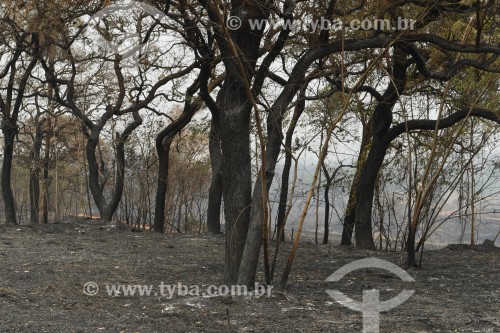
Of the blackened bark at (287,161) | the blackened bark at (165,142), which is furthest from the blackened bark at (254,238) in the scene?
the blackened bark at (165,142)

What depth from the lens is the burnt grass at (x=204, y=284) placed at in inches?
233

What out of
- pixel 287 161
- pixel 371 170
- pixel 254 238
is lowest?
pixel 254 238

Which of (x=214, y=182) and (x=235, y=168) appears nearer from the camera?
(x=235, y=168)

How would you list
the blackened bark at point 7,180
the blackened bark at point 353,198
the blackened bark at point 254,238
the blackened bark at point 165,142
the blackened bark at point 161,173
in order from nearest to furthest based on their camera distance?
1. the blackened bark at point 254,238
2. the blackened bark at point 353,198
3. the blackened bark at point 165,142
4. the blackened bark at point 161,173
5. the blackened bark at point 7,180

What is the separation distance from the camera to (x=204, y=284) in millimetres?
7871

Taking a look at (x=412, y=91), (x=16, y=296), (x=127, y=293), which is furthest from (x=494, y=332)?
(x=412, y=91)

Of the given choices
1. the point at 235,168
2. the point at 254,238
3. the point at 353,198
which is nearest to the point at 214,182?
the point at 353,198

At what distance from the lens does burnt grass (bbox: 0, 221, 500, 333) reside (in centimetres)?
591

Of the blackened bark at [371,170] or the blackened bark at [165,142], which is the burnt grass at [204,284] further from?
the blackened bark at [165,142]

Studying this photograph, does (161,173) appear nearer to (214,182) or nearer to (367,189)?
(214,182)

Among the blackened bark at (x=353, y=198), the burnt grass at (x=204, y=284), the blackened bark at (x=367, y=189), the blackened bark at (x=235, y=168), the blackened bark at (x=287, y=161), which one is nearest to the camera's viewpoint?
the burnt grass at (x=204, y=284)

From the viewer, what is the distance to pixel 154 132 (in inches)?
823

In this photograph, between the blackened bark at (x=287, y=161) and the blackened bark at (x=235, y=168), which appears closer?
the blackened bark at (x=235, y=168)

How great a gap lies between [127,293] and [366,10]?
16.4ft
